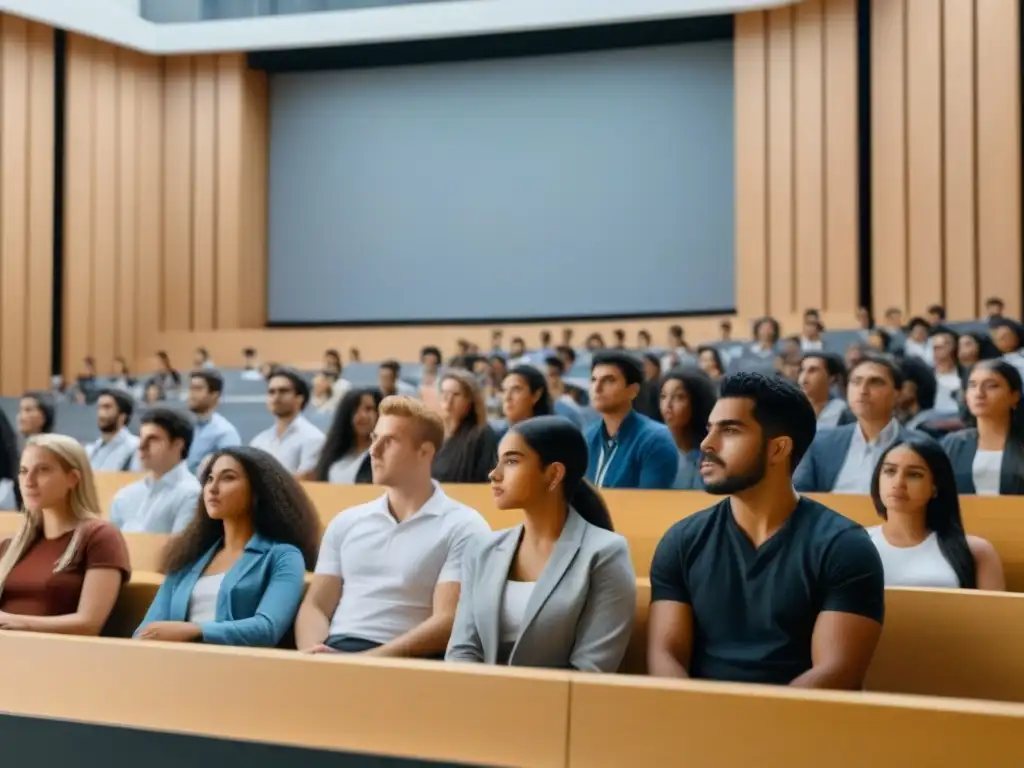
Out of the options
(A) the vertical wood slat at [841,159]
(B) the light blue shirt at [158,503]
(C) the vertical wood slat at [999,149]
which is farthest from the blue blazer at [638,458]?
(A) the vertical wood slat at [841,159]

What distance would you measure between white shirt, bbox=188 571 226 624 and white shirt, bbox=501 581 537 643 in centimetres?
84

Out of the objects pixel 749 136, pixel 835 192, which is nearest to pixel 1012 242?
pixel 835 192

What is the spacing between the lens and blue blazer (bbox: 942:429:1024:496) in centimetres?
356

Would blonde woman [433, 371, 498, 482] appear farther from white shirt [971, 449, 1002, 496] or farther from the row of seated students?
white shirt [971, 449, 1002, 496]

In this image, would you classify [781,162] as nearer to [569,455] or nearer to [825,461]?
[825,461]

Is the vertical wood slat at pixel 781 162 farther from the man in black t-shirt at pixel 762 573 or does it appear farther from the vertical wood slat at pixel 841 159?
the man in black t-shirt at pixel 762 573

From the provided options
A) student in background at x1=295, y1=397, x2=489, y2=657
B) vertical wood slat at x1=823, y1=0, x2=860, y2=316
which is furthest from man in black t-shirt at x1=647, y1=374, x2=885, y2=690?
vertical wood slat at x1=823, y1=0, x2=860, y2=316

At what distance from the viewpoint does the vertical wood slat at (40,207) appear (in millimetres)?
13070

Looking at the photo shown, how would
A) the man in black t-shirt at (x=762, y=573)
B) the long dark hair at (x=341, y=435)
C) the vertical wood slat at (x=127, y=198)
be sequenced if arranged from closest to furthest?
the man in black t-shirt at (x=762, y=573) < the long dark hair at (x=341, y=435) < the vertical wood slat at (x=127, y=198)

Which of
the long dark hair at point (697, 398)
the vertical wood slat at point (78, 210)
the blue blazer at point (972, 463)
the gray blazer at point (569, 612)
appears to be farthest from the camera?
the vertical wood slat at point (78, 210)

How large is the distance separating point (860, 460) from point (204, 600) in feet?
7.04

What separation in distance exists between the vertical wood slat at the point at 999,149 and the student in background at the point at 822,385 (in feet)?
26.3

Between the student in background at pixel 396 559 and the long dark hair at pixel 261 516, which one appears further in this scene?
the long dark hair at pixel 261 516

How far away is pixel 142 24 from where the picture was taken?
545 inches
